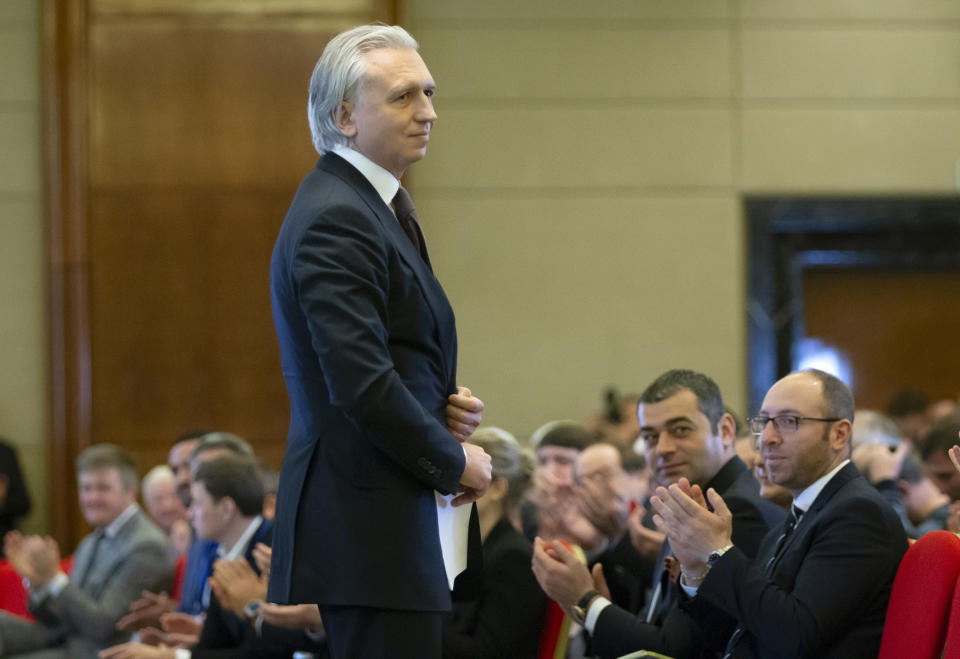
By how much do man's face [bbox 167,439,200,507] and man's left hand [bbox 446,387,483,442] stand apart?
3248 mm

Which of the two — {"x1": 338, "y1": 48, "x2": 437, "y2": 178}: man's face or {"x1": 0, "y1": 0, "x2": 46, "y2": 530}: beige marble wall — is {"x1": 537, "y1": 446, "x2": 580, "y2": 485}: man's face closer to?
{"x1": 338, "y1": 48, "x2": 437, "y2": 178}: man's face

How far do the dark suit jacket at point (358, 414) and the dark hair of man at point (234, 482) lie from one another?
6.91 ft

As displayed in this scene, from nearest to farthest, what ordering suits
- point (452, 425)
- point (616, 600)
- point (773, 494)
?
point (452, 425) → point (773, 494) → point (616, 600)

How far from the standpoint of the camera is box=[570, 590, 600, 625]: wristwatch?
2.84 metres

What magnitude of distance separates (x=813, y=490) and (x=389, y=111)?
1.22 m

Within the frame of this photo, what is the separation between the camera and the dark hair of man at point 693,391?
10.3ft

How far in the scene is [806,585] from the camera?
2.29m

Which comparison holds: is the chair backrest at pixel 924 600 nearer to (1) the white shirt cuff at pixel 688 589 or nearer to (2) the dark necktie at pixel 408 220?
(1) the white shirt cuff at pixel 688 589

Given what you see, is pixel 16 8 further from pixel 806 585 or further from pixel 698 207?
pixel 806 585

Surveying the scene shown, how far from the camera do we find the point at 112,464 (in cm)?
523

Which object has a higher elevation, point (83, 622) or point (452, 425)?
point (452, 425)

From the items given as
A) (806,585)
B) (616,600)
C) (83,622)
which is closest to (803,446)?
(806,585)

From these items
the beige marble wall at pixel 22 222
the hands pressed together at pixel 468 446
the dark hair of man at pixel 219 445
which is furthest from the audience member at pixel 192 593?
the beige marble wall at pixel 22 222

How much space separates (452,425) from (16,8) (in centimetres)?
646
